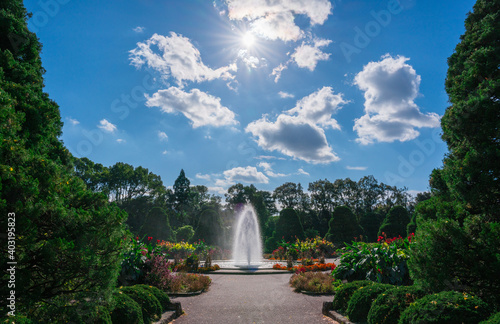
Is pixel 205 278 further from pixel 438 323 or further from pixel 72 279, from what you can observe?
pixel 438 323

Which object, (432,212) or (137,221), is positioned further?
(137,221)

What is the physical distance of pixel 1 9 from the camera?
476cm

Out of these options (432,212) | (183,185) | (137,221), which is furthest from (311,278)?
(183,185)

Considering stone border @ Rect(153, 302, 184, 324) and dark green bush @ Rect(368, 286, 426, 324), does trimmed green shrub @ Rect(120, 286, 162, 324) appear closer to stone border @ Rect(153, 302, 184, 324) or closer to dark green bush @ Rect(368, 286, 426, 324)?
stone border @ Rect(153, 302, 184, 324)

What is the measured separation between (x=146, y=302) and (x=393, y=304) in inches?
177

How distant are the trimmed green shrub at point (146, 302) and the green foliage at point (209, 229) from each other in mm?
21685

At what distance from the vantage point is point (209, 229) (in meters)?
27.5

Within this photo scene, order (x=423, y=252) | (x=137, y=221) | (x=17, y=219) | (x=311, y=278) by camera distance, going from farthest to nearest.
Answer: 1. (x=137, y=221)
2. (x=311, y=278)
3. (x=423, y=252)
4. (x=17, y=219)

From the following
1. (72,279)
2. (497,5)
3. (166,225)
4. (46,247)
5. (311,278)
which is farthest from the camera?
(166,225)

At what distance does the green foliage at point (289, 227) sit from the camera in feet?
86.6

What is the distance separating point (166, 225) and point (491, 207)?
26584mm

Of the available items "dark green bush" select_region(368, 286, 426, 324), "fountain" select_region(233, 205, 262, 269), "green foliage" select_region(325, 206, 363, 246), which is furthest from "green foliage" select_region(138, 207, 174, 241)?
"dark green bush" select_region(368, 286, 426, 324)

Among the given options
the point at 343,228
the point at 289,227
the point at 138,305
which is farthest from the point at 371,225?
the point at 138,305

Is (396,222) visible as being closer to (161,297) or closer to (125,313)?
(161,297)
